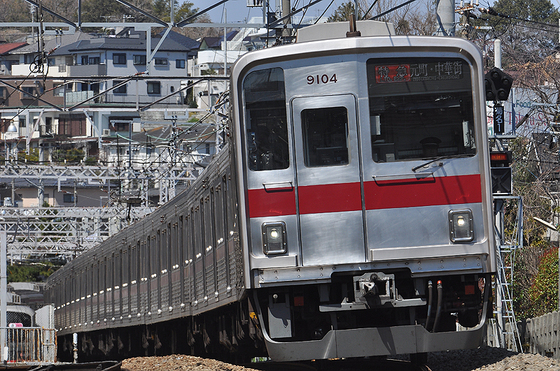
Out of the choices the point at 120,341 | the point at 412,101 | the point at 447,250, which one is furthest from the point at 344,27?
the point at 120,341

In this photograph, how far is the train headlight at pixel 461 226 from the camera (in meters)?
7.62

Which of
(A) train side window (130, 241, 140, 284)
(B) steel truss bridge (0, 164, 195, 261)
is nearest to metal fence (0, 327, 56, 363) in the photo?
(A) train side window (130, 241, 140, 284)

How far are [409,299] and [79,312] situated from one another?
57.2 feet

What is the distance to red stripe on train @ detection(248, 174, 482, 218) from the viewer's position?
301 inches

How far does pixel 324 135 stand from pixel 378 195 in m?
0.75

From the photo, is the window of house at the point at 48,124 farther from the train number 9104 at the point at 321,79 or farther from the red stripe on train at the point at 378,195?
the red stripe on train at the point at 378,195

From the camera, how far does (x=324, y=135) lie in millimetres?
7895

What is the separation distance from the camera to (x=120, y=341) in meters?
19.3

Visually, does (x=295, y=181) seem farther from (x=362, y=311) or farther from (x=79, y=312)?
(x=79, y=312)

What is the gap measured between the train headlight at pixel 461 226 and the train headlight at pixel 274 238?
1491 millimetres

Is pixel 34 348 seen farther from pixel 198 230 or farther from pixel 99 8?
pixel 99 8

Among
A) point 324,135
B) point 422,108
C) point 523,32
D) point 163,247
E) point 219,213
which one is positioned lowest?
point 163,247

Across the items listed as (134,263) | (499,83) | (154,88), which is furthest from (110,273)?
(154,88)

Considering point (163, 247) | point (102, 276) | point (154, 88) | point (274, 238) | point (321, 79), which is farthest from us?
point (154, 88)
